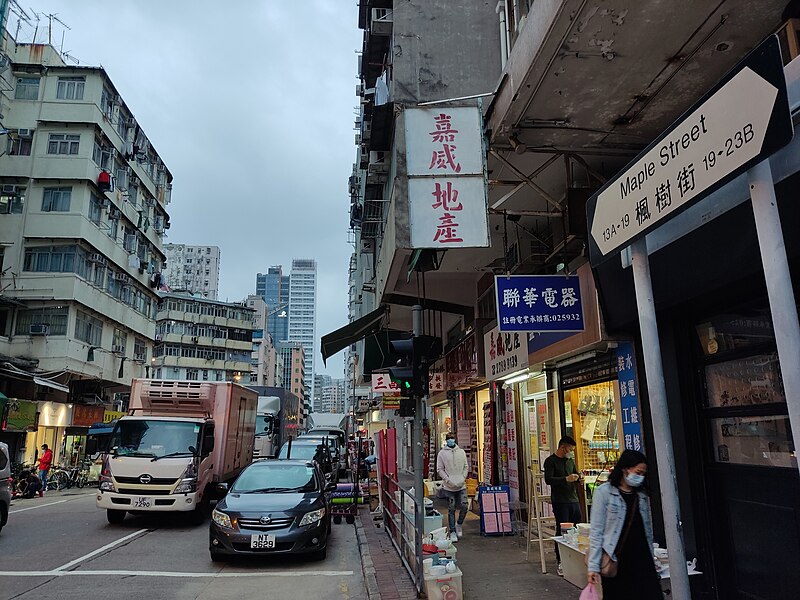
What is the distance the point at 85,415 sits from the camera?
2922 cm

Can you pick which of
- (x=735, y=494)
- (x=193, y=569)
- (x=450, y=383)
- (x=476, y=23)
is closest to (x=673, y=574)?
(x=735, y=494)

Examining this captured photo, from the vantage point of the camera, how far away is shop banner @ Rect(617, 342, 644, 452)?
734 cm

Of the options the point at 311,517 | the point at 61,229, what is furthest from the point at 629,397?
the point at 61,229

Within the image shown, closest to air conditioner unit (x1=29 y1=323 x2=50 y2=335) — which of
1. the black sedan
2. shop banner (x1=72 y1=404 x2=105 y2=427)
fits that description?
shop banner (x1=72 y1=404 x2=105 y2=427)

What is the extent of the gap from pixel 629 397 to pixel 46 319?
89.2 ft

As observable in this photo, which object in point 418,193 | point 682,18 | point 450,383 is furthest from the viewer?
point 450,383

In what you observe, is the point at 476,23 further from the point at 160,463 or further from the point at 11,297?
the point at 11,297

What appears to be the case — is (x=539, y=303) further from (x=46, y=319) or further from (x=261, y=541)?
(x=46, y=319)

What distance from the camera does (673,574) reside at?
2934mm

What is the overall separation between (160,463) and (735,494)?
35.1 ft

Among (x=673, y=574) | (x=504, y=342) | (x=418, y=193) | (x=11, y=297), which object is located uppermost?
(x=11, y=297)

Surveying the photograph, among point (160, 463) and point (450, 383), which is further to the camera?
point (450, 383)

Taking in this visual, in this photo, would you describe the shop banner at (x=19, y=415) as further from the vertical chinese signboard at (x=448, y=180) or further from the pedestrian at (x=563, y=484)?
the pedestrian at (x=563, y=484)

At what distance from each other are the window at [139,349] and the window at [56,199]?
9562 mm
